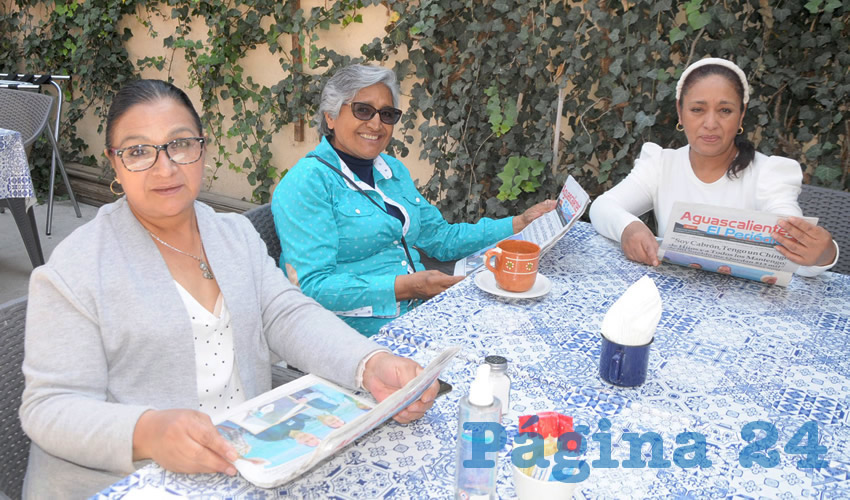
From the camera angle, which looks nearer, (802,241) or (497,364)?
(497,364)

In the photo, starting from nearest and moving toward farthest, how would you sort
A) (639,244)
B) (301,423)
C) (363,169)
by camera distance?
(301,423) → (639,244) → (363,169)

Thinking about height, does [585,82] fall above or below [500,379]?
above

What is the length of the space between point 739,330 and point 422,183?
2.85 meters

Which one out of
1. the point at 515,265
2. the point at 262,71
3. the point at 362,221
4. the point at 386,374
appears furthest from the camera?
the point at 262,71

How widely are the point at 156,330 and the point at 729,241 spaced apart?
1440 mm

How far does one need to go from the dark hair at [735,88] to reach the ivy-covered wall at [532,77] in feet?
3.34

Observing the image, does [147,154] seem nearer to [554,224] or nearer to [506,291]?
[506,291]

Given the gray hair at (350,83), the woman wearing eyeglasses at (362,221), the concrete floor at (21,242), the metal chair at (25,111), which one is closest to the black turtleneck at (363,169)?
the woman wearing eyeglasses at (362,221)

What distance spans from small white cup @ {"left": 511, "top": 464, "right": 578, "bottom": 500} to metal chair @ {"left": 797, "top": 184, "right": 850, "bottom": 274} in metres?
1.92

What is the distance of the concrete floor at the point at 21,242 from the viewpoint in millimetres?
4055

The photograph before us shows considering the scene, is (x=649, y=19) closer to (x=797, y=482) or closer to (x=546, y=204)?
(x=546, y=204)

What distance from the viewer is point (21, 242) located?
4.83m

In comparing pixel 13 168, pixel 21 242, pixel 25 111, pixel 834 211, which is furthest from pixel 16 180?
pixel 834 211

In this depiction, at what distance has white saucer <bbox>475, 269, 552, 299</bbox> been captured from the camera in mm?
1630
